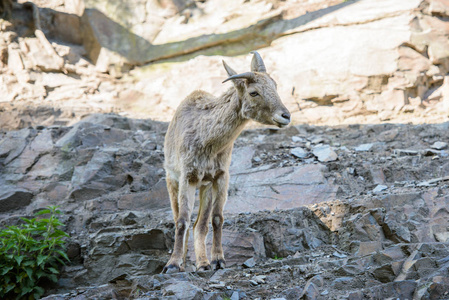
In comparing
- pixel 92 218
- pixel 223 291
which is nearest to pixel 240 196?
pixel 92 218

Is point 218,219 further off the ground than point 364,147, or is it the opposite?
point 218,219

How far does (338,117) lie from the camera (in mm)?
13609

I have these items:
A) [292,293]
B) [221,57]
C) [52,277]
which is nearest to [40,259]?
[52,277]

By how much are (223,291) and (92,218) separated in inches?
172

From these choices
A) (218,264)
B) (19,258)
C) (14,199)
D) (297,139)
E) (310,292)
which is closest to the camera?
(310,292)

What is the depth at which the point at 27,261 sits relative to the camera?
23.0 ft

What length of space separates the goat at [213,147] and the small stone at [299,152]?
3.46m

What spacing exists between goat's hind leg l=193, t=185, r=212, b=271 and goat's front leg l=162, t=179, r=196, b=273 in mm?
176

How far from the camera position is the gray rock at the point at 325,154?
9.09 metres

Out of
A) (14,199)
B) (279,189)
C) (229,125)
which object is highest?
(229,125)

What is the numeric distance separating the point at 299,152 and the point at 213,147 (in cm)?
387

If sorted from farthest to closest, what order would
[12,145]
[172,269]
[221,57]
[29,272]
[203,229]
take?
[221,57] < [12,145] < [29,272] < [203,229] < [172,269]

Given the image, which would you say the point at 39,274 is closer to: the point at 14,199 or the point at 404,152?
the point at 14,199

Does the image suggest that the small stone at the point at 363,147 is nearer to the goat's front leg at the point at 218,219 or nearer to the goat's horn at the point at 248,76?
the goat's front leg at the point at 218,219
